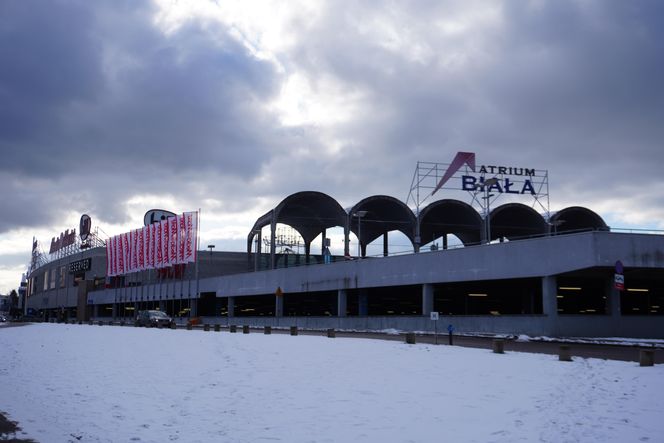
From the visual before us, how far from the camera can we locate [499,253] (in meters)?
41.4

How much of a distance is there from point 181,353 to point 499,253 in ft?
74.4

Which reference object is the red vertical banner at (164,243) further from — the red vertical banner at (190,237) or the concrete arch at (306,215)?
the concrete arch at (306,215)

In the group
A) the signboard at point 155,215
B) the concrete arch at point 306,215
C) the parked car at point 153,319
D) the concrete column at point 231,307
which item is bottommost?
the parked car at point 153,319

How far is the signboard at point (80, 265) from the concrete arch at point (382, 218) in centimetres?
6720

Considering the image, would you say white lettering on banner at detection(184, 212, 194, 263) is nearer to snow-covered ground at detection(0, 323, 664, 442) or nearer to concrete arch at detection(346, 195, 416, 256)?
concrete arch at detection(346, 195, 416, 256)

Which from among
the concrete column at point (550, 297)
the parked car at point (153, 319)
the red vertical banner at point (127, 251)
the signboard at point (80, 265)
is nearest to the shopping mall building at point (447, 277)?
the concrete column at point (550, 297)

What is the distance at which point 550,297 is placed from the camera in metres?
37.8

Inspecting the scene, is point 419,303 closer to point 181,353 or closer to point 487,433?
point 181,353

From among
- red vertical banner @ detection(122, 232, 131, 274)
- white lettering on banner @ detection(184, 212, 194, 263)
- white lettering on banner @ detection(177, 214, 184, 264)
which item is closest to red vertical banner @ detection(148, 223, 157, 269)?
white lettering on banner @ detection(177, 214, 184, 264)

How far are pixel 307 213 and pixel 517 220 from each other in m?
22.6

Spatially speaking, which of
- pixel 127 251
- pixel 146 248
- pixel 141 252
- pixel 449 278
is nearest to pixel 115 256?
pixel 127 251

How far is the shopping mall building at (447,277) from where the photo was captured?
124 ft

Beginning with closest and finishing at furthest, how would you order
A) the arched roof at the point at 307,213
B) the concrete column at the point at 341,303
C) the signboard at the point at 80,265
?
1. the concrete column at the point at 341,303
2. the arched roof at the point at 307,213
3. the signboard at the point at 80,265

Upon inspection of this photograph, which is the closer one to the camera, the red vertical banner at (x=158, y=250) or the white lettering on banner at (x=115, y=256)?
the red vertical banner at (x=158, y=250)
